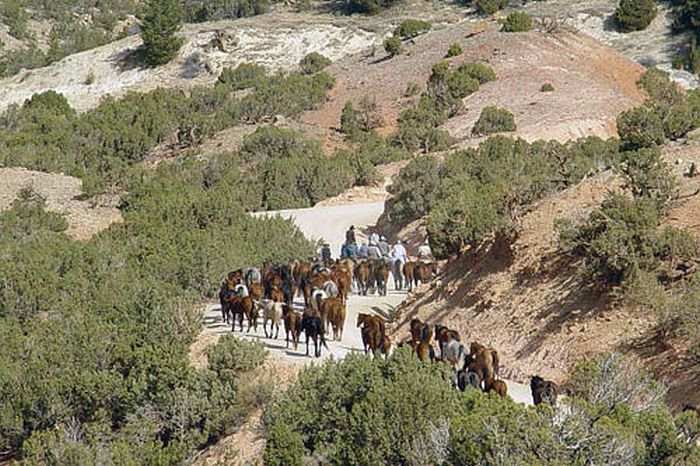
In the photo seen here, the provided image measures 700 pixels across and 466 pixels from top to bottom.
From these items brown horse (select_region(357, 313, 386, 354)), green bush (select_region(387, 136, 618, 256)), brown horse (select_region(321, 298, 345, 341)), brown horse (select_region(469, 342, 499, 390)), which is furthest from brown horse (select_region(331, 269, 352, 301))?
brown horse (select_region(469, 342, 499, 390))

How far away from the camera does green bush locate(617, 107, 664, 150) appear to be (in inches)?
1041

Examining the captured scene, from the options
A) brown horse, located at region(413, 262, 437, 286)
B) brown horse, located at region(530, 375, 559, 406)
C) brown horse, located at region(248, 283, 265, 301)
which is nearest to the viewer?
brown horse, located at region(530, 375, 559, 406)

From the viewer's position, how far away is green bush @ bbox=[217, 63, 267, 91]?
63394mm

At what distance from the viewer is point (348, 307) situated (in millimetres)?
23516

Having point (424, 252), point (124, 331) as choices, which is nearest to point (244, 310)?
point (124, 331)

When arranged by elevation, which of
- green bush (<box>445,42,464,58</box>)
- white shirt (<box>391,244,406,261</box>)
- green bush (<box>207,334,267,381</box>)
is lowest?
green bush (<box>445,42,464,58</box>)

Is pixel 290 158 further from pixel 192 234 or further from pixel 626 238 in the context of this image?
pixel 626 238

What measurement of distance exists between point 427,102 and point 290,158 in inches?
392

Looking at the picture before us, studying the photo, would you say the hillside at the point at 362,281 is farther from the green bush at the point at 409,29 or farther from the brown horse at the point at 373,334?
the green bush at the point at 409,29

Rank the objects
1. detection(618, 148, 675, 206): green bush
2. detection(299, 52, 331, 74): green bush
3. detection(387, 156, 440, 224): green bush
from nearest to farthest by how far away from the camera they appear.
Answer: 1. detection(618, 148, 675, 206): green bush
2. detection(387, 156, 440, 224): green bush
3. detection(299, 52, 331, 74): green bush

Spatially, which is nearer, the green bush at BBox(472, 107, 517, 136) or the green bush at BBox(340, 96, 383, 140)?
the green bush at BBox(472, 107, 517, 136)

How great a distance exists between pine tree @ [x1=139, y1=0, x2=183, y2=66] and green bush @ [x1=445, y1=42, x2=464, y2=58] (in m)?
21.1

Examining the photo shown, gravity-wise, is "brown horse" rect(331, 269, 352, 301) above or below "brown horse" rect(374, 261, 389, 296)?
above

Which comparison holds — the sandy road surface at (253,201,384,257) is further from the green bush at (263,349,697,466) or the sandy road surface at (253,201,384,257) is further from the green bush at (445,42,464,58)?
the green bush at (445,42,464,58)
